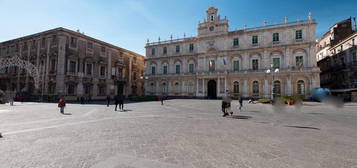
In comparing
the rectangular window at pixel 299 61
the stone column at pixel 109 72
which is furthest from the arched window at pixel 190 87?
the rectangular window at pixel 299 61

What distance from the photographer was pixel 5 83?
33156 millimetres

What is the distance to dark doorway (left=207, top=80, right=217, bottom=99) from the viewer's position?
35.0 metres

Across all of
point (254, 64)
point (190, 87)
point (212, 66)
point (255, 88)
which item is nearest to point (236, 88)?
point (255, 88)

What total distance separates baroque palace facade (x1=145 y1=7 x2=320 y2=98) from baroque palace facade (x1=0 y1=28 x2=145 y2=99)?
9.14m

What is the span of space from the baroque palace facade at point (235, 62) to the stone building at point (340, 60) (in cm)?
662

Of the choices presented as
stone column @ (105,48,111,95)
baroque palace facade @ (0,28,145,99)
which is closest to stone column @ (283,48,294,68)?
baroque palace facade @ (0,28,145,99)

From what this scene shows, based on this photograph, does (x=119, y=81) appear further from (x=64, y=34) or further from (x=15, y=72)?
(x=15, y=72)

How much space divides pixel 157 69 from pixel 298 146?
36.9m

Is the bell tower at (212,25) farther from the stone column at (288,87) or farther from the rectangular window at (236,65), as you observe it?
the stone column at (288,87)

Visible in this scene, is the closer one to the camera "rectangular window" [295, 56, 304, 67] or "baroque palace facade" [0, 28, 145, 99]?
"baroque palace facade" [0, 28, 145, 99]

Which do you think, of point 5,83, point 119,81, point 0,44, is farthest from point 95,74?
point 0,44

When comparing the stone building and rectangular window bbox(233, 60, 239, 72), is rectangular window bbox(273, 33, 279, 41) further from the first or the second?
the stone building

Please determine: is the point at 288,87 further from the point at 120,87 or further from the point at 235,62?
the point at 120,87

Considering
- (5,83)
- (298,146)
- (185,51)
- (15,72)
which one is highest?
(185,51)
